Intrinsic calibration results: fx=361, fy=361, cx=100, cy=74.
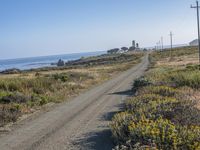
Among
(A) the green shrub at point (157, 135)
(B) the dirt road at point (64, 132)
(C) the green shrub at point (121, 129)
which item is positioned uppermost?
(A) the green shrub at point (157, 135)

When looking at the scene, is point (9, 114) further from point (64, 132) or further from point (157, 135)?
point (157, 135)

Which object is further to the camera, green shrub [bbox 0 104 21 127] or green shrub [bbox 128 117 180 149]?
green shrub [bbox 0 104 21 127]

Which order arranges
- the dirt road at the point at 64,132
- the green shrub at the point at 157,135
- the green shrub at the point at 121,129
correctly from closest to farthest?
1. the green shrub at the point at 157,135
2. the green shrub at the point at 121,129
3. the dirt road at the point at 64,132

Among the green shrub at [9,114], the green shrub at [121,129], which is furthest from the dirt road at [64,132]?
the green shrub at [9,114]

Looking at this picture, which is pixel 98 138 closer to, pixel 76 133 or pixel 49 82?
pixel 76 133

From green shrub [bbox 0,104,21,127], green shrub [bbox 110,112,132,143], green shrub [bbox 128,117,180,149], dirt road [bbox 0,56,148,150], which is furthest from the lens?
green shrub [bbox 0,104,21,127]

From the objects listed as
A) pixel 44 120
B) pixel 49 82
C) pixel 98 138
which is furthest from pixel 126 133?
pixel 49 82

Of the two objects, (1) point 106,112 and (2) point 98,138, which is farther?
(1) point 106,112

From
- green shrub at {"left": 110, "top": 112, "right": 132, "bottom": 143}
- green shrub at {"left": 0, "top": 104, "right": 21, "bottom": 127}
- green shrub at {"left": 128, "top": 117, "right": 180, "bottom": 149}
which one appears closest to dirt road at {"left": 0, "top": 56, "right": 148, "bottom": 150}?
green shrub at {"left": 110, "top": 112, "right": 132, "bottom": 143}

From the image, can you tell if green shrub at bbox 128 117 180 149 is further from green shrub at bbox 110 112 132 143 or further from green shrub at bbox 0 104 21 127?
green shrub at bbox 0 104 21 127

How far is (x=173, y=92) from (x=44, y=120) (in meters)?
6.42

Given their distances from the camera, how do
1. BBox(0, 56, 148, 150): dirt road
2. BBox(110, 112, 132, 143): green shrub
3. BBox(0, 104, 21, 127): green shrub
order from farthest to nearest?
1. BBox(0, 104, 21, 127): green shrub
2. BBox(0, 56, 148, 150): dirt road
3. BBox(110, 112, 132, 143): green shrub

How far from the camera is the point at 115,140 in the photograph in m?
9.22

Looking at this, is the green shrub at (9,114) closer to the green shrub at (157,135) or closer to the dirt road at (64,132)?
the dirt road at (64,132)
